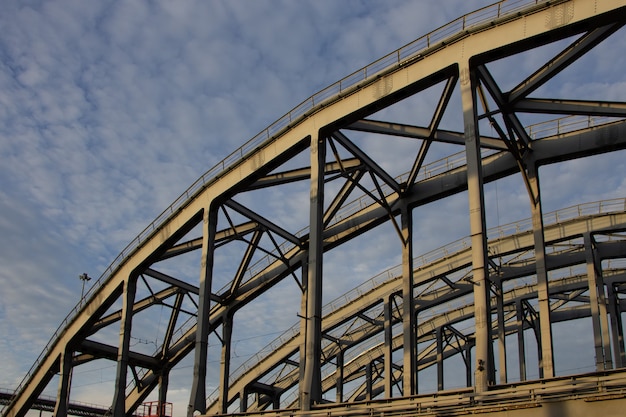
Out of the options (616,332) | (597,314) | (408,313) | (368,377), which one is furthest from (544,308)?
(368,377)

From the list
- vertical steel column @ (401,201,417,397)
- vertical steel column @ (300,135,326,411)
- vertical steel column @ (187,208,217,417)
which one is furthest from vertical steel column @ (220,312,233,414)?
vertical steel column @ (300,135,326,411)

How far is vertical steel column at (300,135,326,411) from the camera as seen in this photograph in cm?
2445

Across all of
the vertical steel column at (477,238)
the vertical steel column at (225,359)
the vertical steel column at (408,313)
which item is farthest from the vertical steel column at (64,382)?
the vertical steel column at (477,238)

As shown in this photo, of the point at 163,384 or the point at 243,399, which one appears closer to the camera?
the point at 163,384

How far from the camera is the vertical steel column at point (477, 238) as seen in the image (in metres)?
19.5

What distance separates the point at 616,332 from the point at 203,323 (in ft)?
82.1

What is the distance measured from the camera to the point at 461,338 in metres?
54.5

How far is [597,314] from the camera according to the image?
30.3m

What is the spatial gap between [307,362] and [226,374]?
49.0 ft

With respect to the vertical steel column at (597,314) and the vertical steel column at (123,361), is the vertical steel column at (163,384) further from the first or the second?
the vertical steel column at (597,314)

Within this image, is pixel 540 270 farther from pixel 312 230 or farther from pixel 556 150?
pixel 312 230

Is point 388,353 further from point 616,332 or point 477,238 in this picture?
point 477,238

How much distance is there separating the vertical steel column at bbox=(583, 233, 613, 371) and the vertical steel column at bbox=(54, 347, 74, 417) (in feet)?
120

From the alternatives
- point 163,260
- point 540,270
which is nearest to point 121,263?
point 163,260
